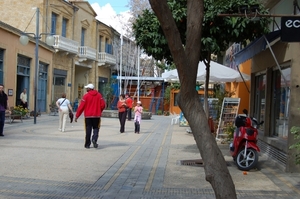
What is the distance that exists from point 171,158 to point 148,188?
3.61 metres

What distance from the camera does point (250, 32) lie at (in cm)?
1060

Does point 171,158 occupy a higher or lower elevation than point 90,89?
lower

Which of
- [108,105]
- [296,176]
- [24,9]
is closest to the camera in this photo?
[296,176]

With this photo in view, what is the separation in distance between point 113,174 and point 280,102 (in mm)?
4825

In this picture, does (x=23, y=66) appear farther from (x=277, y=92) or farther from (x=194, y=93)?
(x=194, y=93)

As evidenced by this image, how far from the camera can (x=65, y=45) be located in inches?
1278

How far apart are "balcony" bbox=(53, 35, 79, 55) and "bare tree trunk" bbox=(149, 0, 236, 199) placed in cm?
2784

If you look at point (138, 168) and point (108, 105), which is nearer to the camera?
point (138, 168)

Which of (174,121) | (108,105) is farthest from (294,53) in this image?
(108,105)

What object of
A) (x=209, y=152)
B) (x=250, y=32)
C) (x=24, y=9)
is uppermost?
(x=24, y=9)

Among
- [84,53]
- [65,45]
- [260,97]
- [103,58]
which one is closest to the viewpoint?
[260,97]

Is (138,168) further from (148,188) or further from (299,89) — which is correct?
(299,89)

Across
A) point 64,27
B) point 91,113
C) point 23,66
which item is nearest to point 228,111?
point 91,113

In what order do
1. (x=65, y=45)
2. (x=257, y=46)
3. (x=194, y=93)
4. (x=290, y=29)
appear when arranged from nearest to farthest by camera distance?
(x=194, y=93)
(x=290, y=29)
(x=257, y=46)
(x=65, y=45)
